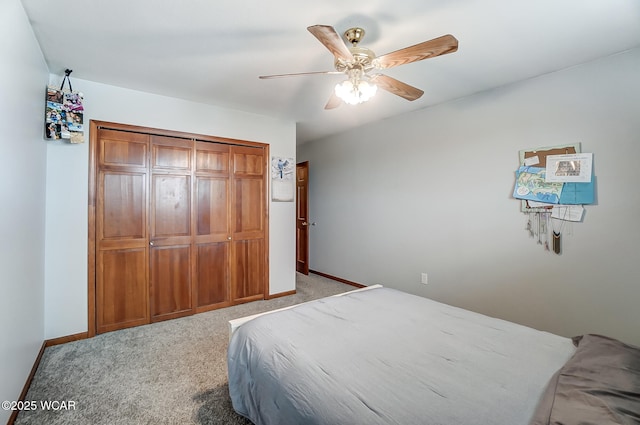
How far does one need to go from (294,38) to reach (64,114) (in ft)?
6.82

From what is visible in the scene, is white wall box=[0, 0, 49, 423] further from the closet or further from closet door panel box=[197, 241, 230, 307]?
closet door panel box=[197, 241, 230, 307]

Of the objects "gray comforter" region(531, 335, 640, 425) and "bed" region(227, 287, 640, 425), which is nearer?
"gray comforter" region(531, 335, 640, 425)

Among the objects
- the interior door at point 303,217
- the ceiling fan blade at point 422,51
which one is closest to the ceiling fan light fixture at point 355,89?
the ceiling fan blade at point 422,51

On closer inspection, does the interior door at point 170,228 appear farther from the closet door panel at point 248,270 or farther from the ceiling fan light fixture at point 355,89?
the ceiling fan light fixture at point 355,89

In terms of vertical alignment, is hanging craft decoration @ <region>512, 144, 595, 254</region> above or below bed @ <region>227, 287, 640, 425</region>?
above

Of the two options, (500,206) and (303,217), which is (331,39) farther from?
(303,217)

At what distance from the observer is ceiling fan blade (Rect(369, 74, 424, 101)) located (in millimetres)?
1935

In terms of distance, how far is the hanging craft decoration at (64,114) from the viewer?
2.34 metres

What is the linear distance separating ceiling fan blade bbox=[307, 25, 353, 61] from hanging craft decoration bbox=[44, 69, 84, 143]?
230 centimetres

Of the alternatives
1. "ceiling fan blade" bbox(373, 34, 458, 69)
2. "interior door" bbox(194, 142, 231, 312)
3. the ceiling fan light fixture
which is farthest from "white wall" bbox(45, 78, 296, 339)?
"ceiling fan blade" bbox(373, 34, 458, 69)

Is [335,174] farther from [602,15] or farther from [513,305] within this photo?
[602,15]

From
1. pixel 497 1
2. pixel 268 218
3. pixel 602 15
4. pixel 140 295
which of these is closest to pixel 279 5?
pixel 497 1

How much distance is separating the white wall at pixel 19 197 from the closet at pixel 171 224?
48 centimetres

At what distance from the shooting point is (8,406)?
1.52 metres
